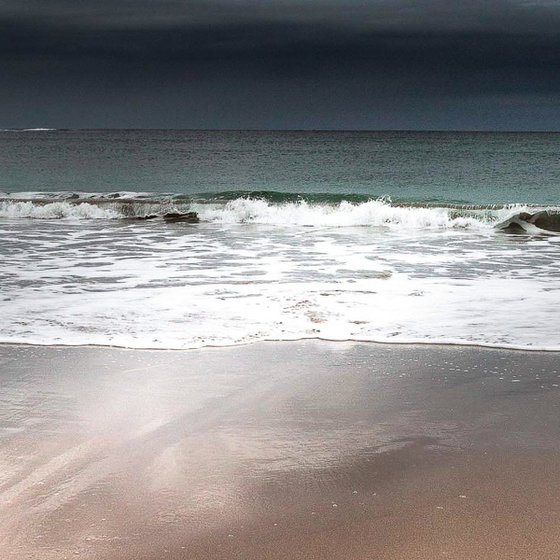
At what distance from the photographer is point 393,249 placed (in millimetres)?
13141

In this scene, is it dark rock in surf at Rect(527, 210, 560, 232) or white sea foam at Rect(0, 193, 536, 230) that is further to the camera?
white sea foam at Rect(0, 193, 536, 230)

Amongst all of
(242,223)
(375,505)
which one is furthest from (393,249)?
(375,505)

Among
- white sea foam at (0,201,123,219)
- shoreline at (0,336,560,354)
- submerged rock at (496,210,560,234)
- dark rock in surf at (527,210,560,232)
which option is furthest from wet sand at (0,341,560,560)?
white sea foam at (0,201,123,219)

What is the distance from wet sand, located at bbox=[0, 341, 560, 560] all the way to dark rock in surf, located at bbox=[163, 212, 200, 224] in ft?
43.5

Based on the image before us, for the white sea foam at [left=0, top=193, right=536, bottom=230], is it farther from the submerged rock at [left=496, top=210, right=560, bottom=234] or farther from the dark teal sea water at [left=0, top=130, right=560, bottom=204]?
the dark teal sea water at [left=0, top=130, right=560, bottom=204]

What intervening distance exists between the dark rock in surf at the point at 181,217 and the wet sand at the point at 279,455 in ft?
43.5

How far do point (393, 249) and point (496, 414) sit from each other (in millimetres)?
8748

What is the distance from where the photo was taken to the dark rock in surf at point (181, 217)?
1903 cm

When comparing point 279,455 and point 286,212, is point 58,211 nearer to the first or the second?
point 286,212

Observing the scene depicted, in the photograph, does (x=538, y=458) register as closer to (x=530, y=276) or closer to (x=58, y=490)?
(x=58, y=490)

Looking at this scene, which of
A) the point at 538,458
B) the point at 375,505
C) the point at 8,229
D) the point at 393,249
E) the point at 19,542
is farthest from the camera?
the point at 8,229

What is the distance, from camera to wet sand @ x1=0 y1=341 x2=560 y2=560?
305cm

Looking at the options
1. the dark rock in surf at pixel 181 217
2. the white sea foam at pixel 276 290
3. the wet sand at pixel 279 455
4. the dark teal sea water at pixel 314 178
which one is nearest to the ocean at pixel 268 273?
the white sea foam at pixel 276 290

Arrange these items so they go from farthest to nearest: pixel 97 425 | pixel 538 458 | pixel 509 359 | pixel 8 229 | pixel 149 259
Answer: pixel 8 229
pixel 149 259
pixel 509 359
pixel 97 425
pixel 538 458
